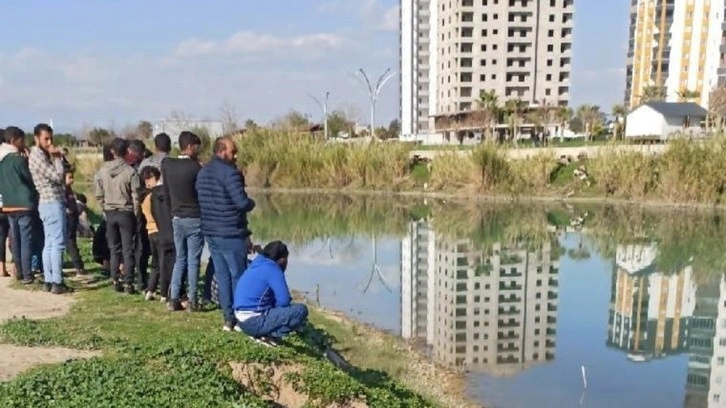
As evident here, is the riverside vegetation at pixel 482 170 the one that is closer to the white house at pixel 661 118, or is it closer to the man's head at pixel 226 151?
the man's head at pixel 226 151

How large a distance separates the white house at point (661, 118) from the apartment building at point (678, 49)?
37.2 ft

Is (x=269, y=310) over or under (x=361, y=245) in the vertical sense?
over

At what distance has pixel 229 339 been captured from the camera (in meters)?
4.76

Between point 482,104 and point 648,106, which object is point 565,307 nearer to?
point 648,106

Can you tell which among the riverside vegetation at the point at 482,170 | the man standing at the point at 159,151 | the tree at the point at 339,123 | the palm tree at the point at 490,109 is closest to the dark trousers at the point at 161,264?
the man standing at the point at 159,151

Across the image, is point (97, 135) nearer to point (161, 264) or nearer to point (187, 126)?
point (187, 126)

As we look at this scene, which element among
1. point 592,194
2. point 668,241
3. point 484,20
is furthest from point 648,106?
point 668,241

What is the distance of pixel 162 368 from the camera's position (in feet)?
14.1

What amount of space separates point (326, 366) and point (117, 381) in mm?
1548

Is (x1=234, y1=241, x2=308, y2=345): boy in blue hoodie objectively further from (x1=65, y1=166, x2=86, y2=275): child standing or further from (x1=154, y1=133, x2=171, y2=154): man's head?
(x1=65, y1=166, x2=86, y2=275): child standing

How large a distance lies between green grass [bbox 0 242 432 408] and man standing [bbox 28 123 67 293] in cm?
72

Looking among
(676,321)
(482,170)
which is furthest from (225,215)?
(482,170)

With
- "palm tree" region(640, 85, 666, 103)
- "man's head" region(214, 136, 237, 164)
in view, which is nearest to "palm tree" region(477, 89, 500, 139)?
"palm tree" region(640, 85, 666, 103)

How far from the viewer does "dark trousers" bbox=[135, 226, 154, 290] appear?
7148 millimetres
